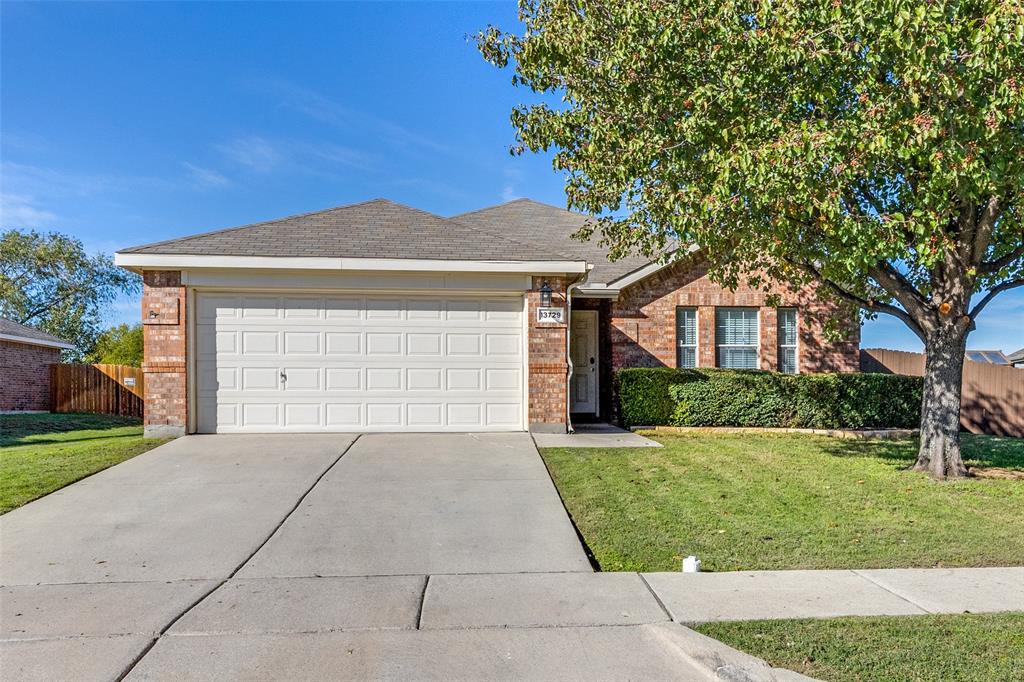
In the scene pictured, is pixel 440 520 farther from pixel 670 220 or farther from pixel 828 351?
pixel 828 351

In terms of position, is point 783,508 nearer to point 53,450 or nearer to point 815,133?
point 815,133

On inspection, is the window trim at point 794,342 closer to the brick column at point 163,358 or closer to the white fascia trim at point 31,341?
the brick column at point 163,358

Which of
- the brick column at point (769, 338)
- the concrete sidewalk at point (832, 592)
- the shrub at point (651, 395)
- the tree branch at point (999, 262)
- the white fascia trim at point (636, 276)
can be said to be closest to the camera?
the concrete sidewalk at point (832, 592)

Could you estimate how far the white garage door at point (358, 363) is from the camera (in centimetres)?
971

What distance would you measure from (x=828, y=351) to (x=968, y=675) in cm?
1107

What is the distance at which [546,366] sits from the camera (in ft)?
32.7

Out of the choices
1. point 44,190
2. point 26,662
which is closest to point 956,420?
point 26,662

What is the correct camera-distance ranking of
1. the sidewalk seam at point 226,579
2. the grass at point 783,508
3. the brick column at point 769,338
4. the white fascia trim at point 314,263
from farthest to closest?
the brick column at point 769,338, the white fascia trim at point 314,263, the grass at point 783,508, the sidewalk seam at point 226,579

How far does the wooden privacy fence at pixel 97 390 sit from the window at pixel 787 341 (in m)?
17.1

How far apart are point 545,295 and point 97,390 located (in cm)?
1448

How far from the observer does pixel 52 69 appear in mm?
12391

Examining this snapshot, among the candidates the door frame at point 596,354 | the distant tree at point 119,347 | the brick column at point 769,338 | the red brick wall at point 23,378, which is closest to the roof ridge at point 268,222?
the door frame at point 596,354

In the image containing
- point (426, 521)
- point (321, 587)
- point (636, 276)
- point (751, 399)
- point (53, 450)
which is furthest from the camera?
point (636, 276)

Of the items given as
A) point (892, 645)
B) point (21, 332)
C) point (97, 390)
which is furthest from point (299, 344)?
point (21, 332)
